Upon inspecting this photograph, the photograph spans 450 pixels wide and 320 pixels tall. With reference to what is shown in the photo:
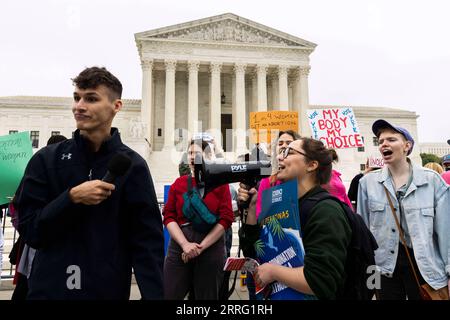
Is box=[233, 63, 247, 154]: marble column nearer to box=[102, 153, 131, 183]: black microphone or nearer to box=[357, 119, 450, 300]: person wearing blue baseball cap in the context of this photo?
box=[357, 119, 450, 300]: person wearing blue baseball cap

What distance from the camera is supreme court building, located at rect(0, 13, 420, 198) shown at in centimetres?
3738

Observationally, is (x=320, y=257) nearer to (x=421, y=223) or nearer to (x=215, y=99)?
(x=421, y=223)

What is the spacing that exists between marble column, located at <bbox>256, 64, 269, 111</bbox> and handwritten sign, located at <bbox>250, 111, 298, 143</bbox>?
98.3 feet

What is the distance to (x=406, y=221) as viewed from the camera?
3.49 metres

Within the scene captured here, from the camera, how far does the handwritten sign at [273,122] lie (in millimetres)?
8219

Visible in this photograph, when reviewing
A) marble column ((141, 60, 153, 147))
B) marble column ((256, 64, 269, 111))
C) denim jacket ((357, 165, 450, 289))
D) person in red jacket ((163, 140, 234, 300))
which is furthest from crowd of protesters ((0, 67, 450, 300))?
marble column ((256, 64, 269, 111))

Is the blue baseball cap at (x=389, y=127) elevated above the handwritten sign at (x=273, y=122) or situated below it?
below

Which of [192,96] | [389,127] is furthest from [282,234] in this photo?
[192,96]

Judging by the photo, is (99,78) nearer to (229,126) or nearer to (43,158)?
(43,158)

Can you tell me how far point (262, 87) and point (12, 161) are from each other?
3600 cm

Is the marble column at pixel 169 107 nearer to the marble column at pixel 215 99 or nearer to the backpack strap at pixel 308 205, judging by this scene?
the marble column at pixel 215 99

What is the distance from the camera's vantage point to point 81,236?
209 centimetres

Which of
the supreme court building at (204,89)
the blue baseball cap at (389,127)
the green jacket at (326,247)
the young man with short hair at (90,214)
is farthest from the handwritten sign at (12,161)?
the supreme court building at (204,89)
